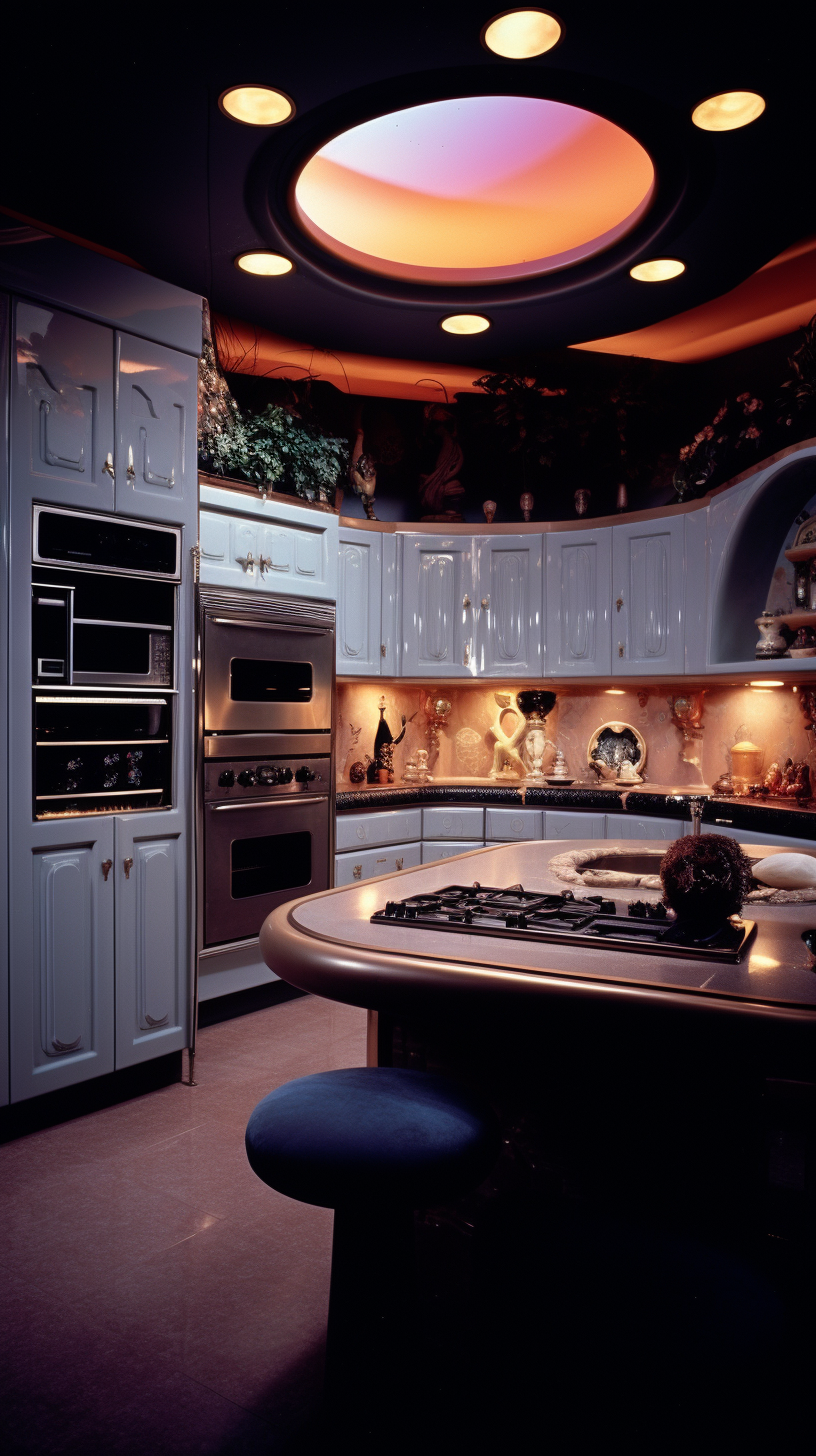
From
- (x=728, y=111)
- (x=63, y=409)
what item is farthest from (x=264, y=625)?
(x=728, y=111)

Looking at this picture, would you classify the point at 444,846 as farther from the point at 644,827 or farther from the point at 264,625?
the point at 264,625

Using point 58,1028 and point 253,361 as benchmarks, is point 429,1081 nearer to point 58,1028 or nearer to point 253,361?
point 58,1028

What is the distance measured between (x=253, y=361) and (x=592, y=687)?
2.61 meters

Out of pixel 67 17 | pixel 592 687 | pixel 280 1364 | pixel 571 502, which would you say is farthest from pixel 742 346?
pixel 280 1364

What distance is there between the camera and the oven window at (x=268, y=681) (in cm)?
389

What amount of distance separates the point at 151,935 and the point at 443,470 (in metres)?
3.42

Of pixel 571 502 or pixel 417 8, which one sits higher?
pixel 417 8

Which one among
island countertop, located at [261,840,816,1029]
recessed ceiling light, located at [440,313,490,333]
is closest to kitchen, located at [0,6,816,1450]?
island countertop, located at [261,840,816,1029]

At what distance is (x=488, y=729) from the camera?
5.67 meters

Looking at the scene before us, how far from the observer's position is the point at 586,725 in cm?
541

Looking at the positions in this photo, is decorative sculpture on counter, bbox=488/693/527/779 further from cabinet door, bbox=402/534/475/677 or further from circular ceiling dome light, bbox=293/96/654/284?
circular ceiling dome light, bbox=293/96/654/284

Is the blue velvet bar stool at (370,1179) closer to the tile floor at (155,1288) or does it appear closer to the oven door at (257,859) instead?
the tile floor at (155,1288)

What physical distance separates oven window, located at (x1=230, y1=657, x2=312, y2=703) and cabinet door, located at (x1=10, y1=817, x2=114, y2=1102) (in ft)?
3.52

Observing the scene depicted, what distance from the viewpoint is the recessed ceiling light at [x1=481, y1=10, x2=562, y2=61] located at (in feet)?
7.39
